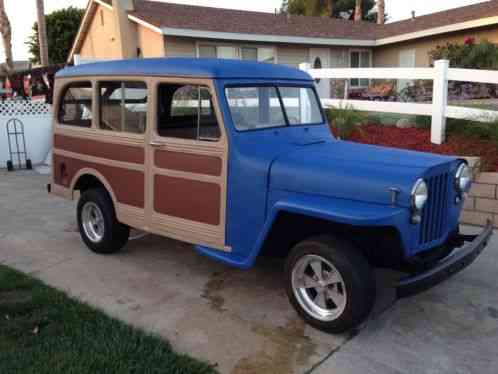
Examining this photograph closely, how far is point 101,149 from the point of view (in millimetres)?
4852

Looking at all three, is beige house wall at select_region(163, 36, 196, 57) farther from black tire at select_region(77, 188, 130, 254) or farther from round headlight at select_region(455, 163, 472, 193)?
round headlight at select_region(455, 163, 472, 193)

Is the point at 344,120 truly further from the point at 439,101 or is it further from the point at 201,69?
the point at 201,69

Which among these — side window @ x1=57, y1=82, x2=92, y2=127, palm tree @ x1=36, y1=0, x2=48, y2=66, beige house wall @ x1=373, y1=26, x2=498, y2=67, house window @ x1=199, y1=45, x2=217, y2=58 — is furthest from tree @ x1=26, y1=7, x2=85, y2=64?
side window @ x1=57, y1=82, x2=92, y2=127

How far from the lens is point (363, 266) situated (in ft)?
10.7

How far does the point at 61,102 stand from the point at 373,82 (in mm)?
8633

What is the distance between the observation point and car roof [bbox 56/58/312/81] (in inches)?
156

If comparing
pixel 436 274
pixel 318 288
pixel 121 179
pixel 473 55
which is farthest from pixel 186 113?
pixel 473 55

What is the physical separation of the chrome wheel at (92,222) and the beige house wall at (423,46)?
1659 centimetres

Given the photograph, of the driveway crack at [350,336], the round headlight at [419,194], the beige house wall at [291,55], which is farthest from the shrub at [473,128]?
the beige house wall at [291,55]

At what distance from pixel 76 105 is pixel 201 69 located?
6.48 ft

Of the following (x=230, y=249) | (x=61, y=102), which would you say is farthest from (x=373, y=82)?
(x=230, y=249)

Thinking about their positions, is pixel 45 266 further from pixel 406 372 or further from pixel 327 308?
pixel 406 372

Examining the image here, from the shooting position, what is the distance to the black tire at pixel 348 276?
321 cm

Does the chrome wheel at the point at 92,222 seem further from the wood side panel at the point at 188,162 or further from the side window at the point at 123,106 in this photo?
the wood side panel at the point at 188,162
